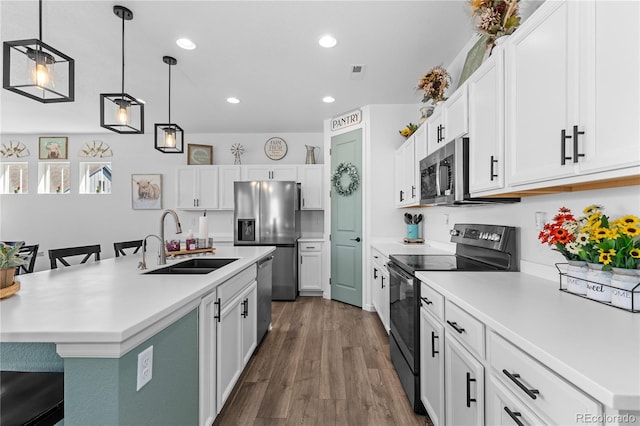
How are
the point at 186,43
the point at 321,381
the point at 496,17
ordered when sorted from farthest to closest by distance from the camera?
the point at 186,43
the point at 321,381
the point at 496,17

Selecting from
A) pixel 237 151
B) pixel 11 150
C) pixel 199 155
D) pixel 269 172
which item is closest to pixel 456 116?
pixel 269 172

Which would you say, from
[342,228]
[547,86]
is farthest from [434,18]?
[342,228]

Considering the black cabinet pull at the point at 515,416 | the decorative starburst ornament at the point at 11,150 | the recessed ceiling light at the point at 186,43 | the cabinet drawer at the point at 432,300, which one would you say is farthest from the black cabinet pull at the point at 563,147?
the decorative starburst ornament at the point at 11,150

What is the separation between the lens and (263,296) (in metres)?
3.03

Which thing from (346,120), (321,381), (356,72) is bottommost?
(321,381)

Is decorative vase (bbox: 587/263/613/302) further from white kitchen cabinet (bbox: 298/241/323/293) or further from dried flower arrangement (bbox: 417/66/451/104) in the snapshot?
white kitchen cabinet (bbox: 298/241/323/293)

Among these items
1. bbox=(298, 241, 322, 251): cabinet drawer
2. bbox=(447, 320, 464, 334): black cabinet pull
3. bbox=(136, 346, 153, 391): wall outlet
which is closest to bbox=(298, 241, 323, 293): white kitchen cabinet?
bbox=(298, 241, 322, 251): cabinet drawer

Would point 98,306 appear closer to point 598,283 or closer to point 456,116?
point 598,283

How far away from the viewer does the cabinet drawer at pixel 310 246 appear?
16.3 feet

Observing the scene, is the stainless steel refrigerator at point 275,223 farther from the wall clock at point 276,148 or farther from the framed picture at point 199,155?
the framed picture at point 199,155

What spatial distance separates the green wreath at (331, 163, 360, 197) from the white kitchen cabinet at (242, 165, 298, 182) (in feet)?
2.83

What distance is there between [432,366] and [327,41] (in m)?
2.61

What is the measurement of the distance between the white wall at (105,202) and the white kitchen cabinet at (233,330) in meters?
3.43

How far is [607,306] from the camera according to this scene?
1154 millimetres
